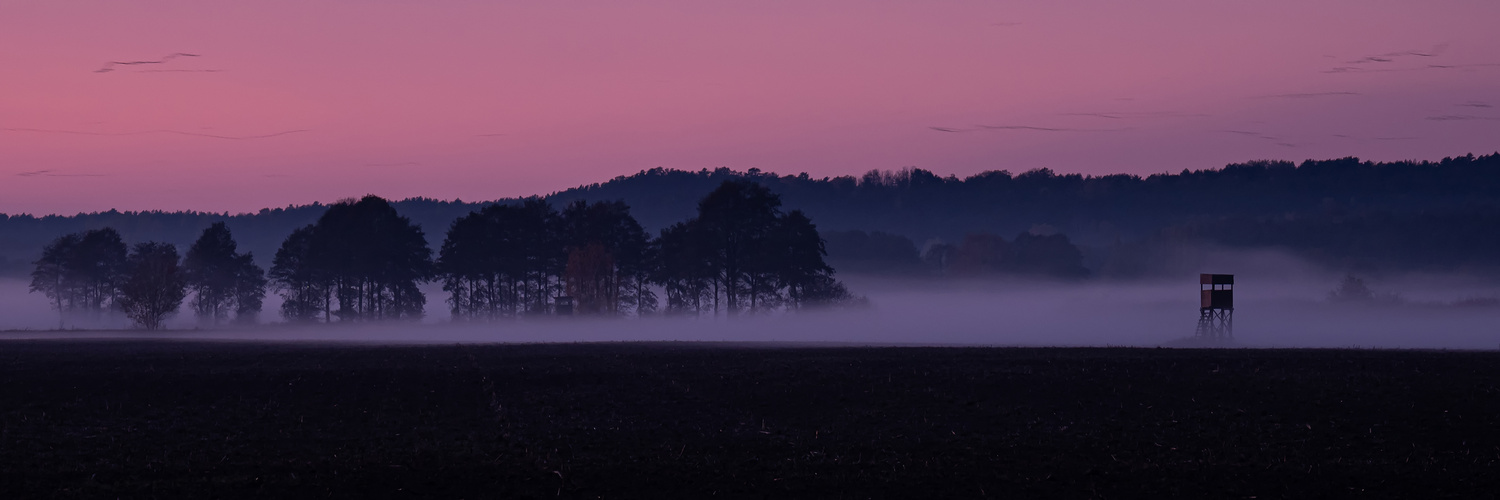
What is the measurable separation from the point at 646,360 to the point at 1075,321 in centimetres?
7776

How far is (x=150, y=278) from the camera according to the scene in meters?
109

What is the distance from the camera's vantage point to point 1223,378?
1373 inches

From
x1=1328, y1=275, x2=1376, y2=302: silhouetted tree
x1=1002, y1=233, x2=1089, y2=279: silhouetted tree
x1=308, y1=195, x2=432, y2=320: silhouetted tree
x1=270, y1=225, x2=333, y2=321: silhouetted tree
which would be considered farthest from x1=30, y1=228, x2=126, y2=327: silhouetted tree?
x1=1328, y1=275, x2=1376, y2=302: silhouetted tree

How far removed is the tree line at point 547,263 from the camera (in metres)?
103

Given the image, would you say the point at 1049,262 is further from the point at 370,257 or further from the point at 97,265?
the point at 97,265

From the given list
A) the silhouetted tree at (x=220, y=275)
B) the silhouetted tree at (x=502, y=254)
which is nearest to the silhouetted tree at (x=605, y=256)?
the silhouetted tree at (x=502, y=254)

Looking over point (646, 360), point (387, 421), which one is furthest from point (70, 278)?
point (387, 421)

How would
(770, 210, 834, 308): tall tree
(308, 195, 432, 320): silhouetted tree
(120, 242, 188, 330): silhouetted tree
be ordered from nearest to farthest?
(770, 210, 834, 308): tall tree, (120, 242, 188, 330): silhouetted tree, (308, 195, 432, 320): silhouetted tree

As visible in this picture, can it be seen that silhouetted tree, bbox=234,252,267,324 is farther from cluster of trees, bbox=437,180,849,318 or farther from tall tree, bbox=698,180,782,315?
tall tree, bbox=698,180,782,315

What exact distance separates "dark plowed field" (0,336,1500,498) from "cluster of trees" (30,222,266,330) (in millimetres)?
69104

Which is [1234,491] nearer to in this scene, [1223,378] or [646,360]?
[1223,378]

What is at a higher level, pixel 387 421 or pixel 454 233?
pixel 454 233

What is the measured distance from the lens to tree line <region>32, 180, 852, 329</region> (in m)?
103

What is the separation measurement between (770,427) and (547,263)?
86272mm
